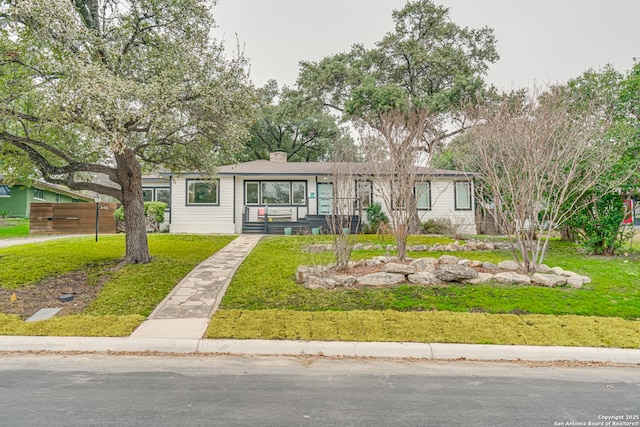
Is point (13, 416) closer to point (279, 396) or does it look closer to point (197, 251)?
point (279, 396)

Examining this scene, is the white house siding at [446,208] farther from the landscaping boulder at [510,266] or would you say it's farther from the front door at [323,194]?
the landscaping boulder at [510,266]

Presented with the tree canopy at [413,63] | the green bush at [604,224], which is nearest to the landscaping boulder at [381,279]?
the green bush at [604,224]

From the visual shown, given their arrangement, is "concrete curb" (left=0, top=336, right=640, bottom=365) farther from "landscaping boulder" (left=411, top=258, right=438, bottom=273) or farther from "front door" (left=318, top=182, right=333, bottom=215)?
"front door" (left=318, top=182, right=333, bottom=215)

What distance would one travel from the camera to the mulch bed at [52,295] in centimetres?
608

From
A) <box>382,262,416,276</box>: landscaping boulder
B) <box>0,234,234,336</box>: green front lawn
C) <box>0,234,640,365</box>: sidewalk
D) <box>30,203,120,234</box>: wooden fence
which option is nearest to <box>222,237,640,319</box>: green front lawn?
<box>382,262,416,276</box>: landscaping boulder

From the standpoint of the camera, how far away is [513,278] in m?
7.13

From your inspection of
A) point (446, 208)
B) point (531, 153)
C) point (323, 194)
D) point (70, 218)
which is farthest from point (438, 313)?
point (70, 218)

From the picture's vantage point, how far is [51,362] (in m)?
4.38

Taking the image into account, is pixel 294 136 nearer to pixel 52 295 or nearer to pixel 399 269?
pixel 399 269

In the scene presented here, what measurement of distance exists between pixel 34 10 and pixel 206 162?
443 cm

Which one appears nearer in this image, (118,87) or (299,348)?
(299,348)

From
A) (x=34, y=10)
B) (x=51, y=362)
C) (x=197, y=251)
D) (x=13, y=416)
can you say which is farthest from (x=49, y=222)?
(x=13, y=416)

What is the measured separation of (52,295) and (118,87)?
4020mm

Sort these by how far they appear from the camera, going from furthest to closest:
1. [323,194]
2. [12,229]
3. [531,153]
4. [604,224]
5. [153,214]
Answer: [12,229]
[323,194]
[153,214]
[604,224]
[531,153]
